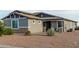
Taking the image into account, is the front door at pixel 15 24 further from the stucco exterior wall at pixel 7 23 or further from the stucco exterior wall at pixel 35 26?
the stucco exterior wall at pixel 35 26

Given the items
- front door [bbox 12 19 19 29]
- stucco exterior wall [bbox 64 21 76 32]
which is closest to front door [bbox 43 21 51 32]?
stucco exterior wall [bbox 64 21 76 32]

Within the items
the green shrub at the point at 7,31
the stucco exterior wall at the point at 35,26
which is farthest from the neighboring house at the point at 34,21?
the green shrub at the point at 7,31

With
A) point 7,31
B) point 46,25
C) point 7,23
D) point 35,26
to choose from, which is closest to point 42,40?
point 46,25

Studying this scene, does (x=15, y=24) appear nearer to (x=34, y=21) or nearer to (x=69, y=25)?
(x=34, y=21)

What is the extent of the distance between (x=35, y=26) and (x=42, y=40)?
77 centimetres

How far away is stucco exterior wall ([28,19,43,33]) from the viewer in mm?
13284

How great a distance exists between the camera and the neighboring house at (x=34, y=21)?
43.2ft

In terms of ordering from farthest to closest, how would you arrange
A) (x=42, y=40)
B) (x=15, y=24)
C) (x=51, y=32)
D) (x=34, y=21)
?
(x=34, y=21) → (x=15, y=24) → (x=42, y=40) → (x=51, y=32)

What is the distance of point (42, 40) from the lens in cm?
A: 1314

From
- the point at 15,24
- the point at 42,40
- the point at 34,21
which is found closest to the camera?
the point at 42,40

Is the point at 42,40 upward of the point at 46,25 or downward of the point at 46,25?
downward
